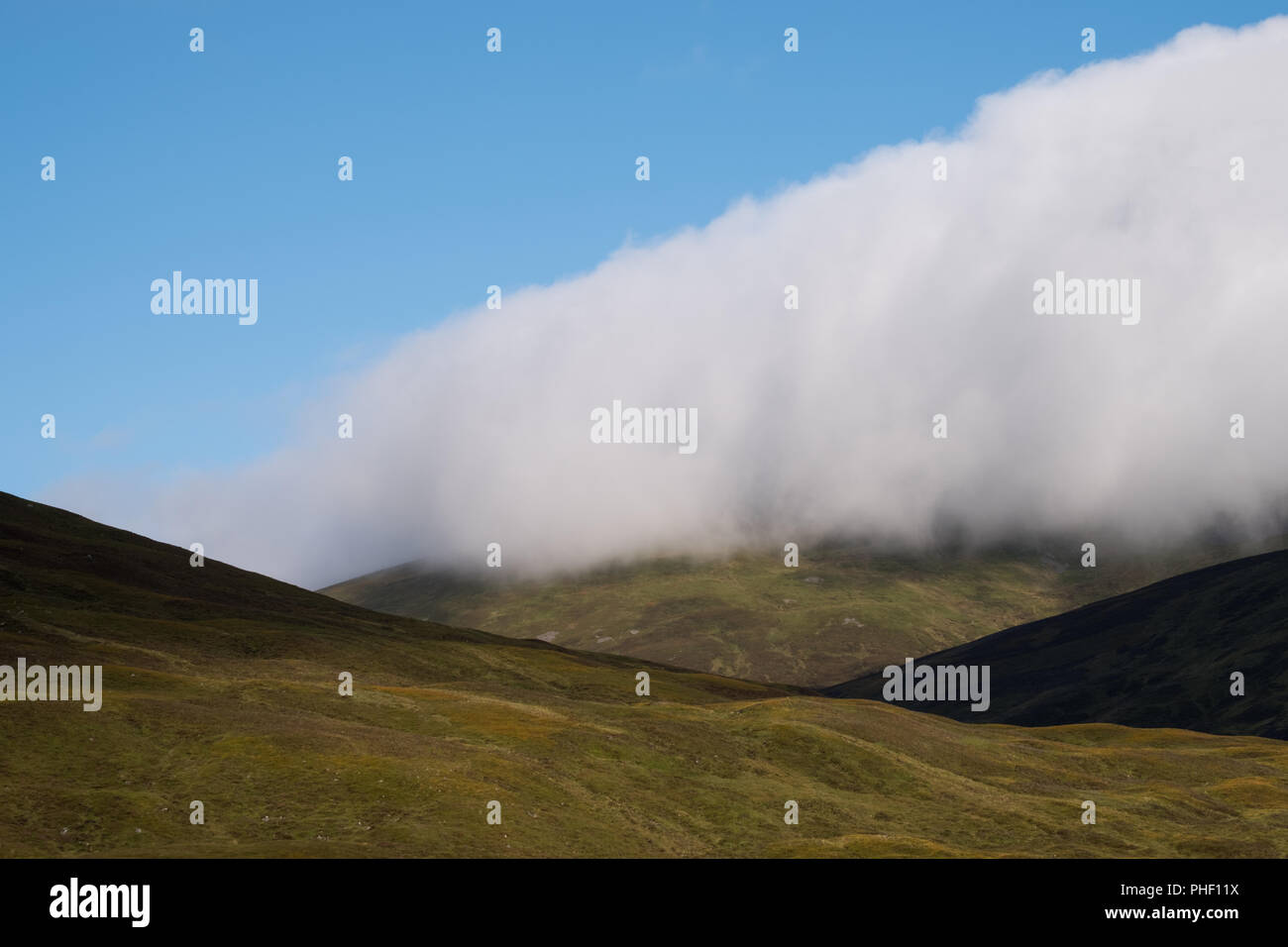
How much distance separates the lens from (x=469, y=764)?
94438 mm

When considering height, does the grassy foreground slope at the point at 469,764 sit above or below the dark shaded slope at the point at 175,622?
below

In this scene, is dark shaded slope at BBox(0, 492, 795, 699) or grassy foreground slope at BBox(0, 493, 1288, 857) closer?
grassy foreground slope at BBox(0, 493, 1288, 857)

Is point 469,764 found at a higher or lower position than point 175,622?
lower

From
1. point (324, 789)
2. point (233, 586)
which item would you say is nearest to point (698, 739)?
point (324, 789)

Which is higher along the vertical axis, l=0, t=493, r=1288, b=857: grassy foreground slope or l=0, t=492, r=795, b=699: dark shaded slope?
l=0, t=492, r=795, b=699: dark shaded slope

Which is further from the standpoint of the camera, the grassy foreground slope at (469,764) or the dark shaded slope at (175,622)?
the dark shaded slope at (175,622)

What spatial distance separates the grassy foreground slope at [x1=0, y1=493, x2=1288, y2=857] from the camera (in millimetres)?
79625

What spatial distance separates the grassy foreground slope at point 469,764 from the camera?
3135 inches

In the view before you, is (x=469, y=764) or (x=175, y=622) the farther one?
(x=175, y=622)
